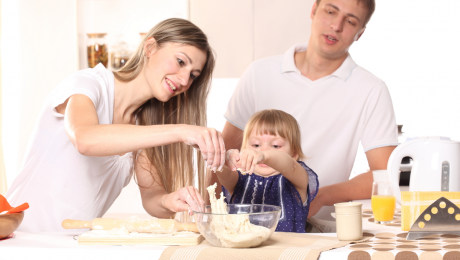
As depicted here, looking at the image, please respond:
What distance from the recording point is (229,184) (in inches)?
66.7

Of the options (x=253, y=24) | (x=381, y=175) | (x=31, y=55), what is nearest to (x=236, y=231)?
(x=381, y=175)

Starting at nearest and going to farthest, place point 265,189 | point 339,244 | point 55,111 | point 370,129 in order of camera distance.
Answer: point 339,244 → point 55,111 → point 265,189 → point 370,129

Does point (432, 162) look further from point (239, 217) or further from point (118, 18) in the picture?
point (118, 18)

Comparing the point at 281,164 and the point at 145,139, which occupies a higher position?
the point at 145,139

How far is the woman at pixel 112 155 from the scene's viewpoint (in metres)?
1.43

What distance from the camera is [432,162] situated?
4.28 feet

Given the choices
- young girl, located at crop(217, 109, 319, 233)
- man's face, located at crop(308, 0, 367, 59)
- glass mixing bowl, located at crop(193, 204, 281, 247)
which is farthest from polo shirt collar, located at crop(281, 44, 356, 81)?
glass mixing bowl, located at crop(193, 204, 281, 247)

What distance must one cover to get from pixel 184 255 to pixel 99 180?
0.72m

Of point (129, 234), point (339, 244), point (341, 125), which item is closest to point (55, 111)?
point (129, 234)

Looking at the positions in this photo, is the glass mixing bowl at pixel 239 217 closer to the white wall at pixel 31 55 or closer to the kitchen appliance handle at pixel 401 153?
the kitchen appliance handle at pixel 401 153

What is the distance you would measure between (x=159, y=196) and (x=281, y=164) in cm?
43

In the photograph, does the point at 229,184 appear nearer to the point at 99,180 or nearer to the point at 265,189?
the point at 265,189

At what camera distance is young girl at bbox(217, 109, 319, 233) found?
62.5 inches

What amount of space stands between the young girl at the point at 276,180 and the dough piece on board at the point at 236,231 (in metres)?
0.55
